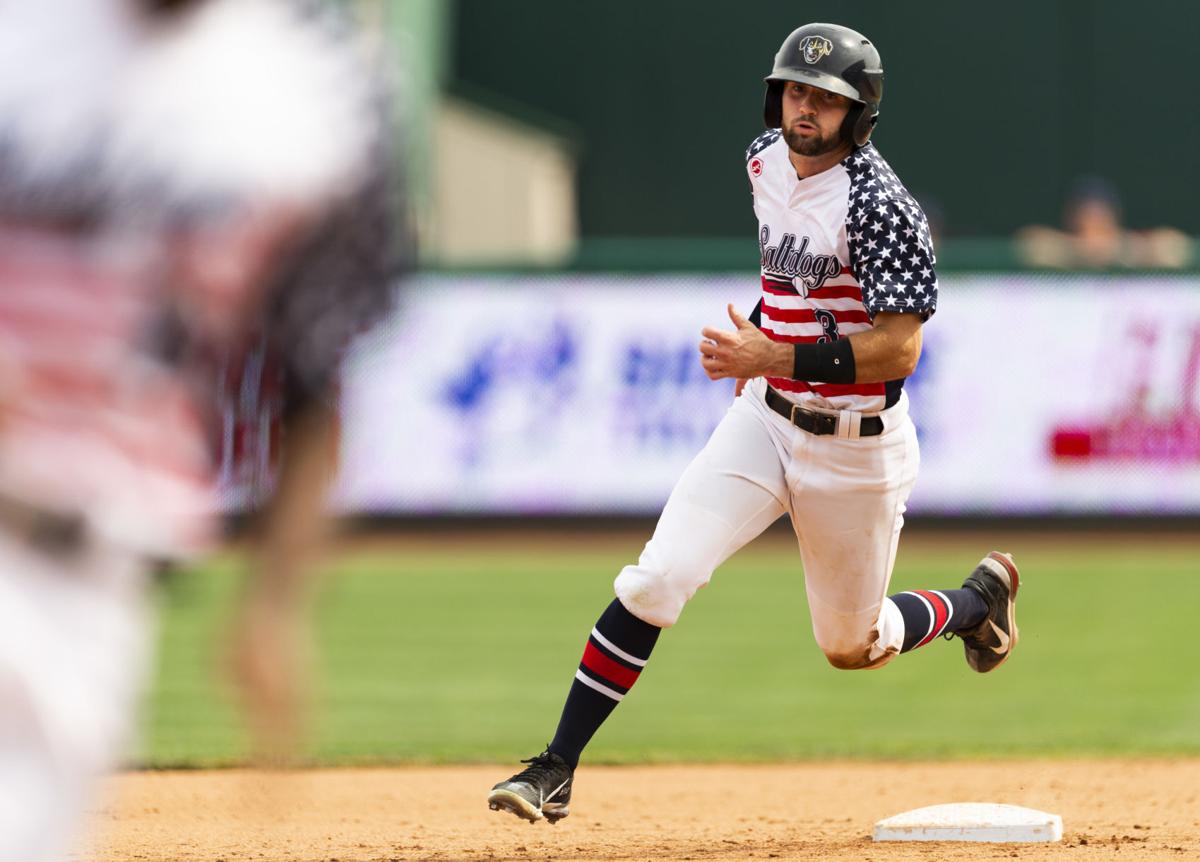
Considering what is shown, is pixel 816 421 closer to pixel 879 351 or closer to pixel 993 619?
pixel 879 351

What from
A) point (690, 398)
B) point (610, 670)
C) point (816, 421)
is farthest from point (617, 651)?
point (690, 398)

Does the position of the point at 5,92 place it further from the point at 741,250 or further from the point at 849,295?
the point at 741,250

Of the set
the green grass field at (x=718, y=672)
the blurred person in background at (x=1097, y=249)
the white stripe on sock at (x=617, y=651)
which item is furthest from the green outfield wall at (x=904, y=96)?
the white stripe on sock at (x=617, y=651)

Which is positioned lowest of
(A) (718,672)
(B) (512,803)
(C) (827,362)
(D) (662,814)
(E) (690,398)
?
(A) (718,672)

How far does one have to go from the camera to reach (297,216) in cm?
214

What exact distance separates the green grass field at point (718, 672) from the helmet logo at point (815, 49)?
278cm

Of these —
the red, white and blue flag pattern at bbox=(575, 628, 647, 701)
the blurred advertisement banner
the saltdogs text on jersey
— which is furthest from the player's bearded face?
the blurred advertisement banner

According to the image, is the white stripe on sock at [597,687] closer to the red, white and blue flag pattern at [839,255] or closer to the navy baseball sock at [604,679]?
the navy baseball sock at [604,679]

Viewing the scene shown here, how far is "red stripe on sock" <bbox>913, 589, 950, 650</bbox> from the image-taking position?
555cm

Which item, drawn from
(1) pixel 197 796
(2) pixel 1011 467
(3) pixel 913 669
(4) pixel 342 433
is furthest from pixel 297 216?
(2) pixel 1011 467

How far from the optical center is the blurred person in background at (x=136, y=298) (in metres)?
2.12

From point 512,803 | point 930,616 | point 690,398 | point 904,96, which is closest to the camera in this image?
point 512,803

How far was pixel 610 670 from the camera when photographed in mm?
4938

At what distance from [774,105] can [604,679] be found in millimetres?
1607
